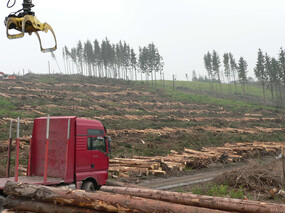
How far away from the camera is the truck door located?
10.5 m

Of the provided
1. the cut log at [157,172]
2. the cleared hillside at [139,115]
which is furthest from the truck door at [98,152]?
the cleared hillside at [139,115]

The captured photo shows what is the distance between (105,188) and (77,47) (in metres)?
103

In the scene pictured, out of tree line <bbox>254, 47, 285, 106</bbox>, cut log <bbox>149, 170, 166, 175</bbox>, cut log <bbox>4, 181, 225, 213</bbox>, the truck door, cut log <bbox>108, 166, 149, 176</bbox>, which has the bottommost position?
cut log <bbox>149, 170, 166, 175</bbox>

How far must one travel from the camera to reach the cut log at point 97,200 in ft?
16.4

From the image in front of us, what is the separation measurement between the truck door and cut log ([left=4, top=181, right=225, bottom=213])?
14.2 ft

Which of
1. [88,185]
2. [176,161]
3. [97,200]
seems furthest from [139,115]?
[97,200]

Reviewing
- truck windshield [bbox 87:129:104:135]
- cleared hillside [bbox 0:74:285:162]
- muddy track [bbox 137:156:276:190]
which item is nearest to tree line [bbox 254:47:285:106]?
cleared hillside [bbox 0:74:285:162]

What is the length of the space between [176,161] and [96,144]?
9.49m

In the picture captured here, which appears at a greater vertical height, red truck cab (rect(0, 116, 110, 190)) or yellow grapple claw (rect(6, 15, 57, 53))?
yellow grapple claw (rect(6, 15, 57, 53))

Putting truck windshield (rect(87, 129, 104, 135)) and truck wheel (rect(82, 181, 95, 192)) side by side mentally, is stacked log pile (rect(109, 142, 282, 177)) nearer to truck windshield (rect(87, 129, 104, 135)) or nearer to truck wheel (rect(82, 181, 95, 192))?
truck wheel (rect(82, 181, 95, 192))

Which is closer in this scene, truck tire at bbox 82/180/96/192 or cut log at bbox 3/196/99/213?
cut log at bbox 3/196/99/213

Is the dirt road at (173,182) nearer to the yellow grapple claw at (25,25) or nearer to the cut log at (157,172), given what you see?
the cut log at (157,172)

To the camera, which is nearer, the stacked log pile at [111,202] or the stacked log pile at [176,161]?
the stacked log pile at [111,202]

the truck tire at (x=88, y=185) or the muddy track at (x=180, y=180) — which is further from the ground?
the truck tire at (x=88, y=185)
